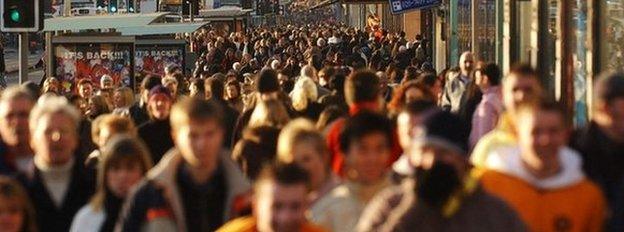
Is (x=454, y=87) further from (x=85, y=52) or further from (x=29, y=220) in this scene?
(x=85, y=52)

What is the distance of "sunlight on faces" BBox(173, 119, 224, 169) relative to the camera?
8.12m

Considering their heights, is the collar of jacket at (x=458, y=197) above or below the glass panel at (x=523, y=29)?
below

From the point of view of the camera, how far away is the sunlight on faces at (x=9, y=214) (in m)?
8.33

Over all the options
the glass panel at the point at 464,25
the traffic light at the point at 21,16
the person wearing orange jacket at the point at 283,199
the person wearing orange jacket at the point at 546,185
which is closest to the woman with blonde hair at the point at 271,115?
the person wearing orange jacket at the point at 546,185

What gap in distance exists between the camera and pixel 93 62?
2825 cm

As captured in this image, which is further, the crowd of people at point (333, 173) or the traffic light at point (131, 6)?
the traffic light at point (131, 6)

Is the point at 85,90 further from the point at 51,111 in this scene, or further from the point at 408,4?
Answer: the point at 408,4

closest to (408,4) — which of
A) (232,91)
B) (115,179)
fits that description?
(232,91)

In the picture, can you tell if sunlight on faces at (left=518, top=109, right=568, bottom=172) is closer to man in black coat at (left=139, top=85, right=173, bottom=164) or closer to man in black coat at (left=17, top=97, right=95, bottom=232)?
man in black coat at (left=17, top=97, right=95, bottom=232)

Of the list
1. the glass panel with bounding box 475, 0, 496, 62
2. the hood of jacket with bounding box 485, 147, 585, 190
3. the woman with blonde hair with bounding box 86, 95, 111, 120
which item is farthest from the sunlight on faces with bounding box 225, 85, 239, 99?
the hood of jacket with bounding box 485, 147, 585, 190

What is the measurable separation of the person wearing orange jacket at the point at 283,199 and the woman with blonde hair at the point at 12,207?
177 centimetres

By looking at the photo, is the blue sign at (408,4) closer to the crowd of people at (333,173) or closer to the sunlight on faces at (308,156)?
the crowd of people at (333,173)

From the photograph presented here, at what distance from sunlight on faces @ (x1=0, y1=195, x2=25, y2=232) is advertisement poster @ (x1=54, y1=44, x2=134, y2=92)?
1926 centimetres

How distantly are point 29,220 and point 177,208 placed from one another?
0.81m
